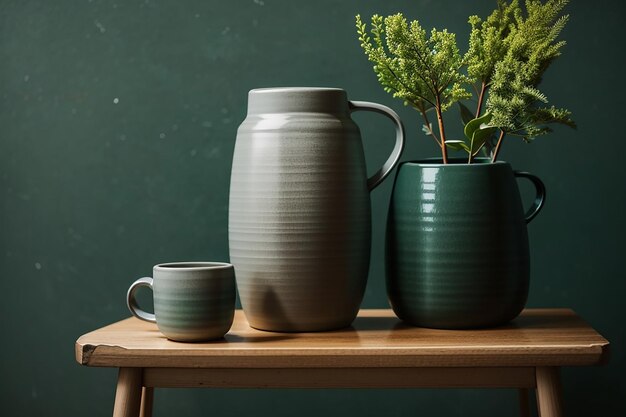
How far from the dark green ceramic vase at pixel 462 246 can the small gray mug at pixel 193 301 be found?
250mm

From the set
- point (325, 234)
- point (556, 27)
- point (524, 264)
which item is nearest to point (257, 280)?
point (325, 234)

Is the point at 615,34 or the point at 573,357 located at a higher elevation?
the point at 615,34

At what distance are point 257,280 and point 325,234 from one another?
0.35ft

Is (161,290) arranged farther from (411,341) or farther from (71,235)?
(71,235)

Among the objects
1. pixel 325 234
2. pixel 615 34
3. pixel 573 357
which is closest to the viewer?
pixel 573 357

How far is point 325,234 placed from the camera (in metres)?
1.00

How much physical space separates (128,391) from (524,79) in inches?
24.8

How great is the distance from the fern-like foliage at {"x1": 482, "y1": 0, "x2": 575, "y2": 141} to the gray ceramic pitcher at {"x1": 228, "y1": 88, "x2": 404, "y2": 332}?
194mm

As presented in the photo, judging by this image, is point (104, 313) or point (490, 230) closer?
point (490, 230)

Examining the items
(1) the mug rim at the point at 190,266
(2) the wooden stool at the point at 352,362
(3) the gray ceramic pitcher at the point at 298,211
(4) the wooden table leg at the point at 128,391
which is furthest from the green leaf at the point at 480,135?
(4) the wooden table leg at the point at 128,391

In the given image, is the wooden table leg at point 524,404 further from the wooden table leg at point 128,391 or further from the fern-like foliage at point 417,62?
the wooden table leg at point 128,391

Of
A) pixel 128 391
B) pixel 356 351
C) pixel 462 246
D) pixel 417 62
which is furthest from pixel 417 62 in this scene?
pixel 128 391

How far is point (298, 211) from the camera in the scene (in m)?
1.00

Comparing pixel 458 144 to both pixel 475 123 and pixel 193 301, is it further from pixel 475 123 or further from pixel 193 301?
pixel 193 301
